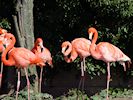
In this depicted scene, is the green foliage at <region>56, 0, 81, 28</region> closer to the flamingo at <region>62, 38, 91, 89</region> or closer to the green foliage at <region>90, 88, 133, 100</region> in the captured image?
the green foliage at <region>90, 88, 133, 100</region>

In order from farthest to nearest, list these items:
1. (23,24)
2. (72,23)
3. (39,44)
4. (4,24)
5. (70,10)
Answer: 1. (72,23)
2. (4,24)
3. (70,10)
4. (23,24)
5. (39,44)

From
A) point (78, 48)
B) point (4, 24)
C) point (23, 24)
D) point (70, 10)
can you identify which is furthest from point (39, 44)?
point (4, 24)

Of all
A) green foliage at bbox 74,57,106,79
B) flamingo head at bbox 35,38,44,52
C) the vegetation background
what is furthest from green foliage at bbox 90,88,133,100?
flamingo head at bbox 35,38,44,52

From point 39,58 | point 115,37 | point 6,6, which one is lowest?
point 39,58

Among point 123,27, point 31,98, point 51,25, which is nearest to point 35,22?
point 51,25

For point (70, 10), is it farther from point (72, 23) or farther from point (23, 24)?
point (23, 24)

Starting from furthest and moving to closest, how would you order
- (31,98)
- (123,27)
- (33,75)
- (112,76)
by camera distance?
(112,76) < (123,27) < (33,75) < (31,98)

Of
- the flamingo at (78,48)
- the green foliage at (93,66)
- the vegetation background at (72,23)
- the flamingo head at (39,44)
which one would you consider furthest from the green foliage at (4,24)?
the flamingo at (78,48)

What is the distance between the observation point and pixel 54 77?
1168 cm

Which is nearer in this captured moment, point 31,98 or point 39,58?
point 39,58

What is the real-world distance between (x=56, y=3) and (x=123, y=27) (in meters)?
1.77

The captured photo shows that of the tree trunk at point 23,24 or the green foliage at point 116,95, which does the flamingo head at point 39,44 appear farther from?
the green foliage at point 116,95

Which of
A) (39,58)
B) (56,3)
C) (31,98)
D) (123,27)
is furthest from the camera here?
(56,3)

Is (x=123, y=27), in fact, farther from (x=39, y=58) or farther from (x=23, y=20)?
(x=39, y=58)
